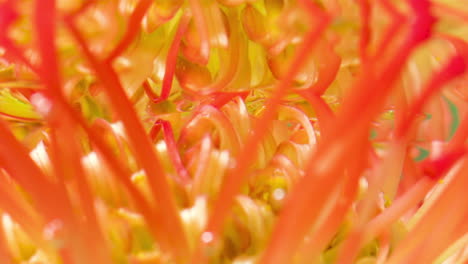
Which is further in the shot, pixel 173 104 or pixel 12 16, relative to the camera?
pixel 173 104

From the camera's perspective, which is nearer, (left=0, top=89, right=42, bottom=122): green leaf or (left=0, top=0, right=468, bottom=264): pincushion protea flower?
(left=0, top=0, right=468, bottom=264): pincushion protea flower

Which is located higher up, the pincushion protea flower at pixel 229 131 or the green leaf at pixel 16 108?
the green leaf at pixel 16 108

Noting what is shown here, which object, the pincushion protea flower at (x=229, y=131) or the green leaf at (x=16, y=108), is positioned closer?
the pincushion protea flower at (x=229, y=131)

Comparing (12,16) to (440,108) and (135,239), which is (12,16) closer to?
(135,239)

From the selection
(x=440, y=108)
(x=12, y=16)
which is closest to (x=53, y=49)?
(x=12, y=16)

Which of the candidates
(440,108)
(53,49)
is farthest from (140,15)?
(440,108)

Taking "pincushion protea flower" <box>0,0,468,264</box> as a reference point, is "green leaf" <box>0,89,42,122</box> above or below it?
above
